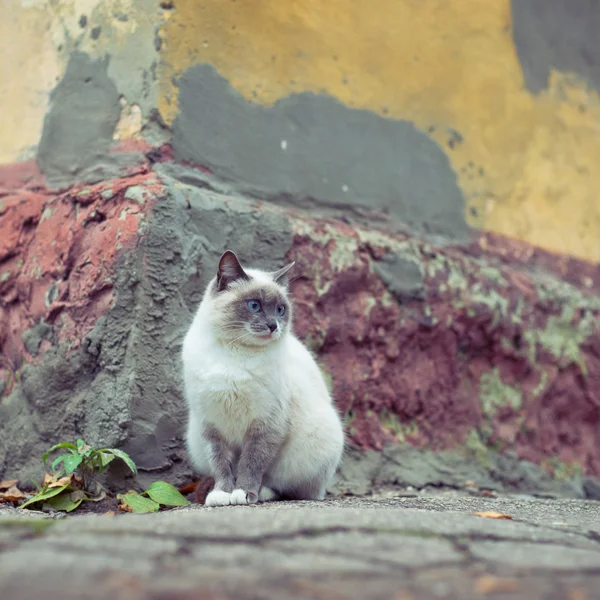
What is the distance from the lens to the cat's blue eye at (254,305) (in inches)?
142

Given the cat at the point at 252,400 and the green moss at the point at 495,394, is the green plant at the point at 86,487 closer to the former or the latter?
the cat at the point at 252,400

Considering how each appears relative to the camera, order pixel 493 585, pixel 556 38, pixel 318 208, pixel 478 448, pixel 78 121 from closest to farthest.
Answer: pixel 493 585 < pixel 78 121 < pixel 318 208 < pixel 478 448 < pixel 556 38

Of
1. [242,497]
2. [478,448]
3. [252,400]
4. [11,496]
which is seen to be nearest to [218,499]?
[242,497]

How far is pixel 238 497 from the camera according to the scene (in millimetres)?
3232

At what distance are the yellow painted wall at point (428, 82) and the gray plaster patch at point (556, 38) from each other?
0.11m

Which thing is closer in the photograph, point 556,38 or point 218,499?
point 218,499

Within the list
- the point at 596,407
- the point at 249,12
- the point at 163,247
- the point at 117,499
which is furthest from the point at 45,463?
the point at 596,407

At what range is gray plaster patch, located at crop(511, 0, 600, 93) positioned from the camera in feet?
18.1

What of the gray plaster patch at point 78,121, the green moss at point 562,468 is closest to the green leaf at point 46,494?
the gray plaster patch at point 78,121

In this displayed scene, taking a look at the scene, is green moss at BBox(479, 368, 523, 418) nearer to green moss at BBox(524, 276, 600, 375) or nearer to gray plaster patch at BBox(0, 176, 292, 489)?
green moss at BBox(524, 276, 600, 375)

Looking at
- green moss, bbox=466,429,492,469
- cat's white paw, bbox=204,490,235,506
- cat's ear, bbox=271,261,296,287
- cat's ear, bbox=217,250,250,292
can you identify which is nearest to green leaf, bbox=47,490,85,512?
Result: cat's white paw, bbox=204,490,235,506

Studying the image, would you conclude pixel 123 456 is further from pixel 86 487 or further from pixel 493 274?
pixel 493 274

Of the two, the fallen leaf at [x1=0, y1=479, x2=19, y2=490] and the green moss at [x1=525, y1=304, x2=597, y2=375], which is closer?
the fallen leaf at [x1=0, y1=479, x2=19, y2=490]

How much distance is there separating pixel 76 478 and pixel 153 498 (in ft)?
1.25
